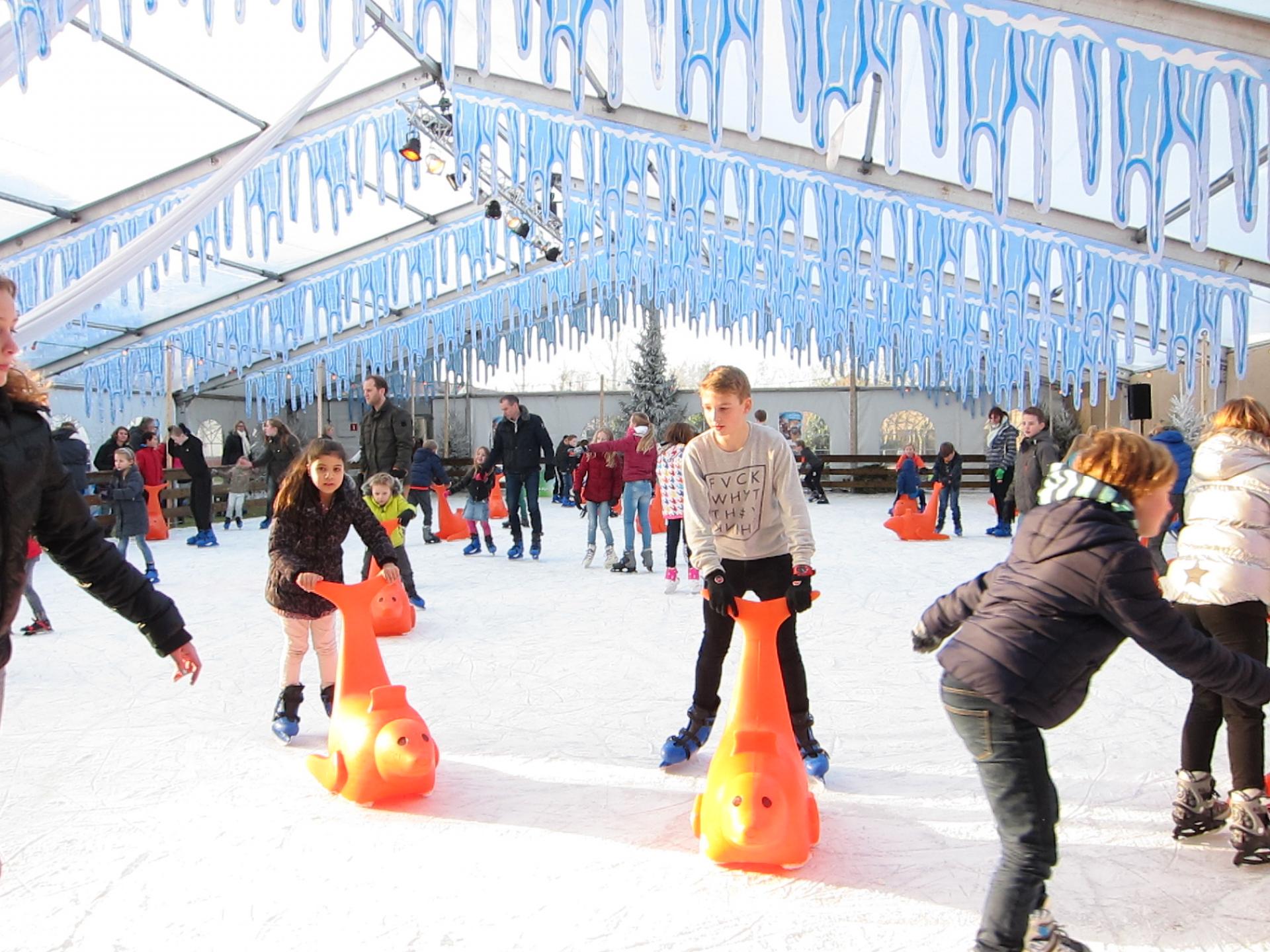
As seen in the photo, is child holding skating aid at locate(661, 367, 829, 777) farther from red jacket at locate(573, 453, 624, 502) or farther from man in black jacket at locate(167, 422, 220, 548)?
man in black jacket at locate(167, 422, 220, 548)

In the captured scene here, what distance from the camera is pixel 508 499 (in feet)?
25.5

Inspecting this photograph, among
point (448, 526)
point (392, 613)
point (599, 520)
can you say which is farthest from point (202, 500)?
point (392, 613)

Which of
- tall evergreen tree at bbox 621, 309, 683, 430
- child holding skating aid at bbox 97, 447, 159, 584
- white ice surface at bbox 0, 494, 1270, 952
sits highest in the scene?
tall evergreen tree at bbox 621, 309, 683, 430

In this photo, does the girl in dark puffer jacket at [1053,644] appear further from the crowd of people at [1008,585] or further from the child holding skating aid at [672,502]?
the child holding skating aid at [672,502]

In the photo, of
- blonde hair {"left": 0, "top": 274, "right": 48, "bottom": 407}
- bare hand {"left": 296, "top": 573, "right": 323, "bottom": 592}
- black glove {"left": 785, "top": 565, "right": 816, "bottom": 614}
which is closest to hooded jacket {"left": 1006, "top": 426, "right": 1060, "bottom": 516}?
black glove {"left": 785, "top": 565, "right": 816, "bottom": 614}

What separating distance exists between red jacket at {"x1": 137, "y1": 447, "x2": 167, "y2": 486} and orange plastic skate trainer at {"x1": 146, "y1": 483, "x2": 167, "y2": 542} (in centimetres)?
6

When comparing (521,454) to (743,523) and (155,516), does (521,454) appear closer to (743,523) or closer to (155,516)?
(155,516)

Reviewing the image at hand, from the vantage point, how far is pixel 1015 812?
150 cm

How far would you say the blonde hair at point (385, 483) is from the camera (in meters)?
4.93

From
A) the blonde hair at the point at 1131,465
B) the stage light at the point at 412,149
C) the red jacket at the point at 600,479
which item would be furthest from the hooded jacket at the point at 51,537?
the stage light at the point at 412,149

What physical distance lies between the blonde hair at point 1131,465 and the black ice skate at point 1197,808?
3.27ft

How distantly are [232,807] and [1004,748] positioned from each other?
1.91 m

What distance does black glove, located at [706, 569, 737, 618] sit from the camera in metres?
2.29

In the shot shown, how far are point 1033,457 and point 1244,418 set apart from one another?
4223 mm
